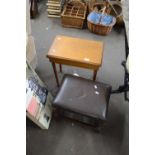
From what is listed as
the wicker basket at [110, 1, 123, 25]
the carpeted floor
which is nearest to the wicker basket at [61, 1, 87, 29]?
the wicker basket at [110, 1, 123, 25]

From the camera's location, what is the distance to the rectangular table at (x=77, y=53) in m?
1.76

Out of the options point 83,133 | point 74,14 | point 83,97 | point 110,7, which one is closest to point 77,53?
point 83,97

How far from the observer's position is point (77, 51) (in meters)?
1.82

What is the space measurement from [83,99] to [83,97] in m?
0.02

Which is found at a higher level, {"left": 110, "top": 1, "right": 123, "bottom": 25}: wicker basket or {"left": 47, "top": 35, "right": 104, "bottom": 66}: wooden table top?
{"left": 110, "top": 1, "right": 123, "bottom": 25}: wicker basket

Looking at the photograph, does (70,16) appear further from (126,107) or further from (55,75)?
(126,107)

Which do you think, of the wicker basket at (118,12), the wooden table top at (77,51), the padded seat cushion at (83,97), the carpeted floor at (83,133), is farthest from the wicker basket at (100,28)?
the padded seat cushion at (83,97)

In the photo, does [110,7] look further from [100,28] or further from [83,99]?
[83,99]

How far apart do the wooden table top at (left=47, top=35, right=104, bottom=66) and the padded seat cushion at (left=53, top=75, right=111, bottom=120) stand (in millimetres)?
194

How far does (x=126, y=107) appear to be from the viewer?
1.90 m

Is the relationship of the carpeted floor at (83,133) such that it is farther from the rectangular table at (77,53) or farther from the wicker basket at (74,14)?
the wicker basket at (74,14)

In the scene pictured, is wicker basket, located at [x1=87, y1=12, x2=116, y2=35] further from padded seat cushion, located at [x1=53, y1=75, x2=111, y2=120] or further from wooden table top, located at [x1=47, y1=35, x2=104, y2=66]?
padded seat cushion, located at [x1=53, y1=75, x2=111, y2=120]

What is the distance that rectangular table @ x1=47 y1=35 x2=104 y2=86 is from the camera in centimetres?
176
